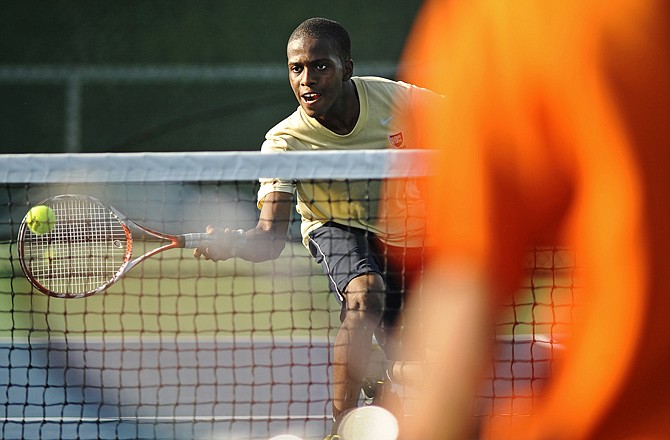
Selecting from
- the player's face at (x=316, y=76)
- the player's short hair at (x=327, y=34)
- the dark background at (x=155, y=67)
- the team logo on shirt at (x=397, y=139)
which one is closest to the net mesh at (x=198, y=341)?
the team logo on shirt at (x=397, y=139)

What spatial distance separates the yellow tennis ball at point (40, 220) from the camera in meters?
3.23

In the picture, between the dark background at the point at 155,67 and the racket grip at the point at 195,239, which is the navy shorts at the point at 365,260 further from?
the dark background at the point at 155,67

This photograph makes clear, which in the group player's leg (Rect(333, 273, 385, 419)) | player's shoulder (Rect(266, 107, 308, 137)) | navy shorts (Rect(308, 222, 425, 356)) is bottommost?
player's leg (Rect(333, 273, 385, 419))

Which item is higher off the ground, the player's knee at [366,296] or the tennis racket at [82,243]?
the tennis racket at [82,243]

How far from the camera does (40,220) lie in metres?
3.23

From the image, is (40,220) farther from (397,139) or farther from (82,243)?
(397,139)

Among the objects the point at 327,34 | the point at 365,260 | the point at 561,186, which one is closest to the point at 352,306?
the point at 365,260

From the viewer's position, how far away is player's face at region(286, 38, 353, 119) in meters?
3.19

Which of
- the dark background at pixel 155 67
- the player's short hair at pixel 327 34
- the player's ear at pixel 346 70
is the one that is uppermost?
the dark background at pixel 155 67

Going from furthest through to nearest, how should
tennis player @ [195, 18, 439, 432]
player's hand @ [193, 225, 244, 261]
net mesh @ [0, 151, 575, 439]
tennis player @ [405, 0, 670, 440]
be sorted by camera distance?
tennis player @ [195, 18, 439, 432], player's hand @ [193, 225, 244, 261], net mesh @ [0, 151, 575, 439], tennis player @ [405, 0, 670, 440]

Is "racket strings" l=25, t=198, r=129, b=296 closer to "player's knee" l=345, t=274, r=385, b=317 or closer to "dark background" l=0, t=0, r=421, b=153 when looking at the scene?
"player's knee" l=345, t=274, r=385, b=317

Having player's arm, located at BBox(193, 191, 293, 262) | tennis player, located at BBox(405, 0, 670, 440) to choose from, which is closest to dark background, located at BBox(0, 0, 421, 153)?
player's arm, located at BBox(193, 191, 293, 262)

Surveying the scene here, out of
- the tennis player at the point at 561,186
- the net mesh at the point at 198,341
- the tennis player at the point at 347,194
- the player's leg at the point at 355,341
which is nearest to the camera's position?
the tennis player at the point at 561,186

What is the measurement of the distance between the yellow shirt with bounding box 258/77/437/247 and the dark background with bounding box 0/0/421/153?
6591 millimetres
